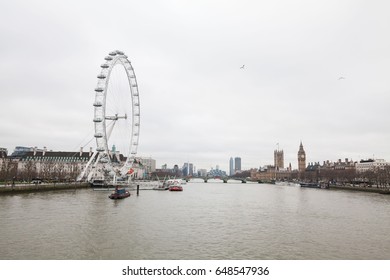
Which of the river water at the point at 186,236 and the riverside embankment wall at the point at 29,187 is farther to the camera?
the riverside embankment wall at the point at 29,187

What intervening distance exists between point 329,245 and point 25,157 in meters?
124

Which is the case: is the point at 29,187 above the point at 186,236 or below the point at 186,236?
above

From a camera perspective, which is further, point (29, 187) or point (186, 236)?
point (29, 187)

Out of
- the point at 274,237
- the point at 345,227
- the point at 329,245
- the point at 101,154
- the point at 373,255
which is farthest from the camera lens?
the point at 101,154

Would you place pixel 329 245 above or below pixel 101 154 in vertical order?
below

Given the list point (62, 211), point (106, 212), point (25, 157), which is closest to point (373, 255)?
point (106, 212)

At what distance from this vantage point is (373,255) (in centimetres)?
1756

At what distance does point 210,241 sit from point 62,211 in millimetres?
18303

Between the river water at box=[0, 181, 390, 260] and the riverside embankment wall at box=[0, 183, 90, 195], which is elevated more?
the riverside embankment wall at box=[0, 183, 90, 195]

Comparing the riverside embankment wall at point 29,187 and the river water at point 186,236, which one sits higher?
the riverside embankment wall at point 29,187

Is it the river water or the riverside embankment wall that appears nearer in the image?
the river water
